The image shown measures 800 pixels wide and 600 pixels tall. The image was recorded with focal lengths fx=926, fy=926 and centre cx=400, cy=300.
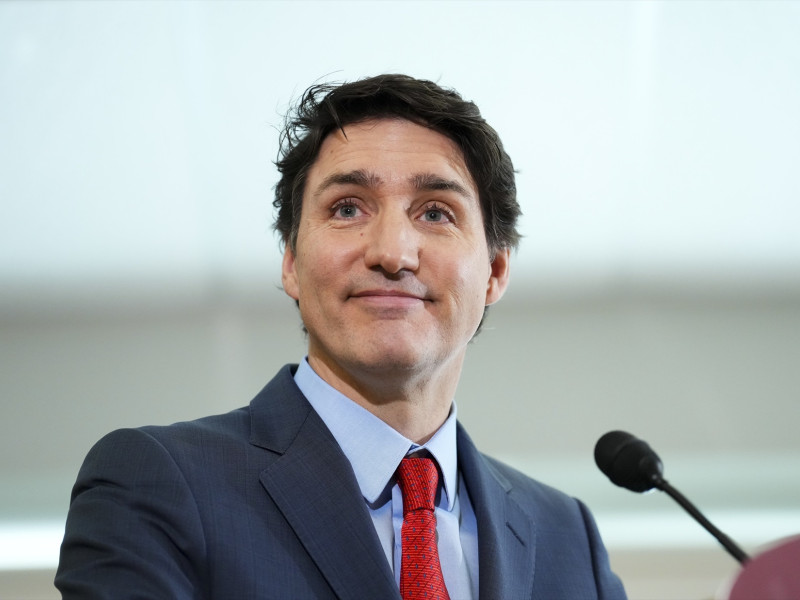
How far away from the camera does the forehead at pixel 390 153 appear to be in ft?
5.63

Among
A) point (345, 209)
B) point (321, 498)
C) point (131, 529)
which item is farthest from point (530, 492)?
point (131, 529)

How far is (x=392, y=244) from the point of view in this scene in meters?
1.59

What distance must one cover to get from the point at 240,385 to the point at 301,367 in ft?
2.83

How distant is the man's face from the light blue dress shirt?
70 mm

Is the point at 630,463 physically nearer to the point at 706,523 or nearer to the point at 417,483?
the point at 706,523

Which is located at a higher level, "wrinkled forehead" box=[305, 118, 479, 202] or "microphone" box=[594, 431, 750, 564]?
"wrinkled forehead" box=[305, 118, 479, 202]

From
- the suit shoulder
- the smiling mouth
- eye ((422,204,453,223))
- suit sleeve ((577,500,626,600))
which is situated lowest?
suit sleeve ((577,500,626,600))

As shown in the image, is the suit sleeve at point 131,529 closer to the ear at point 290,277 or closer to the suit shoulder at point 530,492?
the ear at point 290,277

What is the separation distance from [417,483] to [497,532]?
191mm

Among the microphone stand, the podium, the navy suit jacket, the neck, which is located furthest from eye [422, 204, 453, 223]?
the podium

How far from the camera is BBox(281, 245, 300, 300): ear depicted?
188 centimetres

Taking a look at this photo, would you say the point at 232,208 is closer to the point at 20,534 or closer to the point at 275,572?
the point at 20,534

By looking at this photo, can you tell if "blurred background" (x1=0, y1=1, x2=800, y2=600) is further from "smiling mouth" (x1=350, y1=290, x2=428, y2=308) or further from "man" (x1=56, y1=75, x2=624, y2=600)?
"smiling mouth" (x1=350, y1=290, x2=428, y2=308)

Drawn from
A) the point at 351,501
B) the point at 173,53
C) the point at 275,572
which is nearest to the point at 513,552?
the point at 351,501
